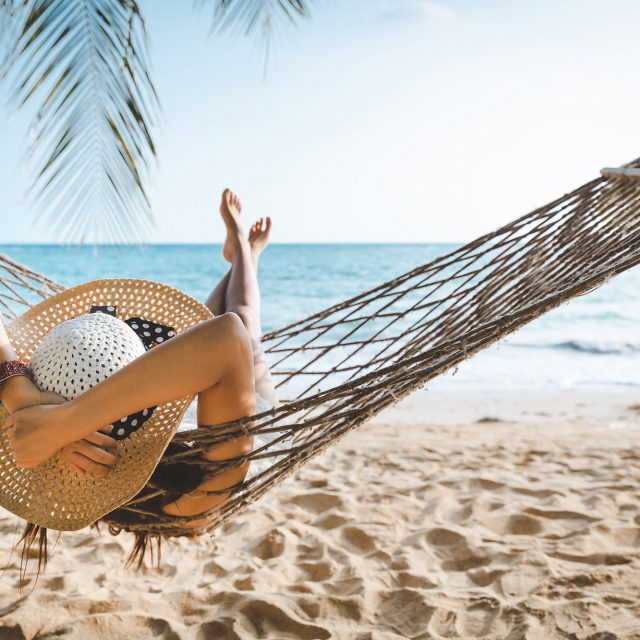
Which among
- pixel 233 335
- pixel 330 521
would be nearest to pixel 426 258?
pixel 330 521

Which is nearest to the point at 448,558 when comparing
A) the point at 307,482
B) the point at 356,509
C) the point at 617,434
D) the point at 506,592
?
the point at 506,592

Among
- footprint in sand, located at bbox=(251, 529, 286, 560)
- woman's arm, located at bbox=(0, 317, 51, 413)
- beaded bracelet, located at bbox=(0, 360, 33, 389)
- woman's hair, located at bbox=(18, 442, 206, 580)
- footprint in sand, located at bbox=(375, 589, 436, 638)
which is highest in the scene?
beaded bracelet, located at bbox=(0, 360, 33, 389)

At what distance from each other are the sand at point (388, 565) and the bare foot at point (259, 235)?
779 millimetres

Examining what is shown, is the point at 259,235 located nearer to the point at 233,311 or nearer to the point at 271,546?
the point at 233,311

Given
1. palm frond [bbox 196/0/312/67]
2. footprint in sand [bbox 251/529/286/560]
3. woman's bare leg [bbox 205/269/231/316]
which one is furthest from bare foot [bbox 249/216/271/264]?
footprint in sand [bbox 251/529/286/560]

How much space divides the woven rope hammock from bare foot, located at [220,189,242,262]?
261 mm

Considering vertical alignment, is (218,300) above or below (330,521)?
above

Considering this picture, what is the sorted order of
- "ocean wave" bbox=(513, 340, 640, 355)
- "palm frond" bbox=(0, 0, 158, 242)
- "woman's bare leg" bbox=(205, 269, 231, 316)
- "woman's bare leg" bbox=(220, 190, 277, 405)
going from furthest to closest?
"ocean wave" bbox=(513, 340, 640, 355) → "woman's bare leg" bbox=(205, 269, 231, 316) → "woman's bare leg" bbox=(220, 190, 277, 405) → "palm frond" bbox=(0, 0, 158, 242)

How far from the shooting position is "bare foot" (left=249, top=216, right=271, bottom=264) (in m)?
1.96

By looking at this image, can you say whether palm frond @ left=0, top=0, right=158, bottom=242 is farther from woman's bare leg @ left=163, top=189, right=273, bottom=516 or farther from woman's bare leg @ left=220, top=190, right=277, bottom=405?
woman's bare leg @ left=220, top=190, right=277, bottom=405

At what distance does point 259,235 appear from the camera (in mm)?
1972

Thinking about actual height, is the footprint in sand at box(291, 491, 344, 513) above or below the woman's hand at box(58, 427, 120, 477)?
below

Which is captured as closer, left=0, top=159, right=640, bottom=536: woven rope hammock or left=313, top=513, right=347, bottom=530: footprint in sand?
left=0, top=159, right=640, bottom=536: woven rope hammock

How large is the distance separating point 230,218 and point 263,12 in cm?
59
